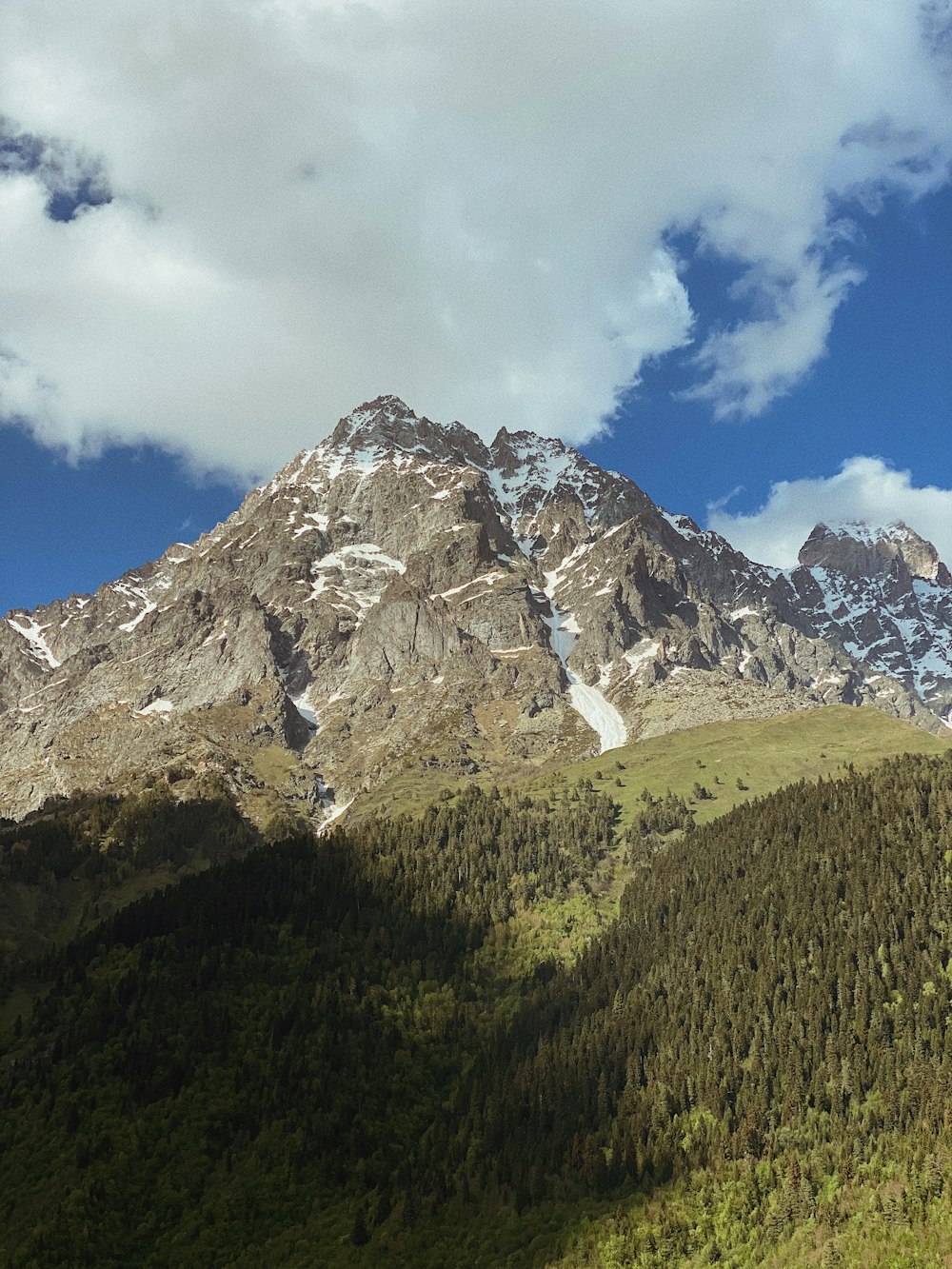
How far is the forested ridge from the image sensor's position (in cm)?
10494

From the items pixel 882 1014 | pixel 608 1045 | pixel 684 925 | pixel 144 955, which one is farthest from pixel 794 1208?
pixel 144 955

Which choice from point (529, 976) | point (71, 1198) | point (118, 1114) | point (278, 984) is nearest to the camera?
point (71, 1198)

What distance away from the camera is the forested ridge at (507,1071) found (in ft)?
344

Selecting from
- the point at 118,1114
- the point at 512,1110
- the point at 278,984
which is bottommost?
the point at 512,1110

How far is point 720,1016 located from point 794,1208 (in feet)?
112

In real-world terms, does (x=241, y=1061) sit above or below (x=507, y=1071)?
above

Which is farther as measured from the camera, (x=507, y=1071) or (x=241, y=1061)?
(x=507, y=1071)

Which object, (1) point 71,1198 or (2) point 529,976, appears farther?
(2) point 529,976

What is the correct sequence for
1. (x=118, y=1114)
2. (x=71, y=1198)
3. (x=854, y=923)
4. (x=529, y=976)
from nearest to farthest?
(x=71, y=1198) → (x=118, y=1114) → (x=854, y=923) → (x=529, y=976)

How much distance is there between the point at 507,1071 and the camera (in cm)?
13888

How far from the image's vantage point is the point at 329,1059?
460ft

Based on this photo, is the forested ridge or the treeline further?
the treeline

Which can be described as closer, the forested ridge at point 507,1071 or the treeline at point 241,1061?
the forested ridge at point 507,1071

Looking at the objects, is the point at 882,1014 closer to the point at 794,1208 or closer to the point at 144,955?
the point at 794,1208
